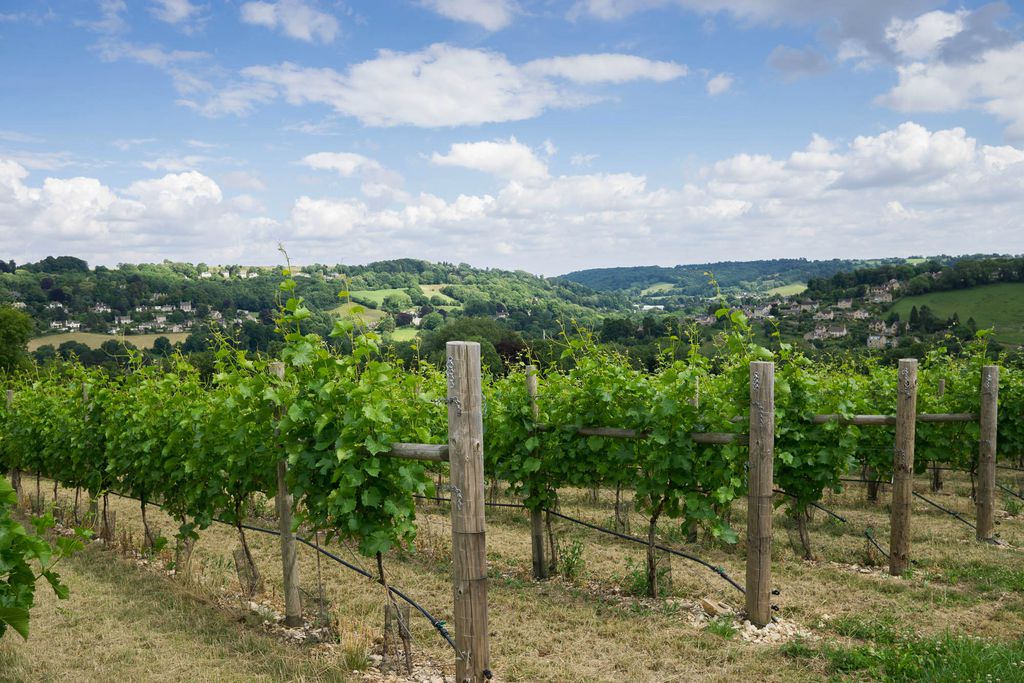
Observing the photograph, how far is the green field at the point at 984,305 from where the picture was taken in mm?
53556

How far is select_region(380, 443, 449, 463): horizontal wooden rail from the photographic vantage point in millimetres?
4238

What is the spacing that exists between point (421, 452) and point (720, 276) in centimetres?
14603

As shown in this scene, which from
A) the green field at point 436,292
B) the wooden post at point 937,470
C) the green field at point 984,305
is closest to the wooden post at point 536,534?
the wooden post at point 937,470

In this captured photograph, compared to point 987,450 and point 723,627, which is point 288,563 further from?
point 987,450

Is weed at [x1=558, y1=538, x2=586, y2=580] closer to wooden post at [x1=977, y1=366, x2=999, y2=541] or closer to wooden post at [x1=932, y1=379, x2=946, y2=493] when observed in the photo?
wooden post at [x1=977, y1=366, x2=999, y2=541]

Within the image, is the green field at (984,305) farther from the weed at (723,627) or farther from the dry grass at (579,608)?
the weed at (723,627)

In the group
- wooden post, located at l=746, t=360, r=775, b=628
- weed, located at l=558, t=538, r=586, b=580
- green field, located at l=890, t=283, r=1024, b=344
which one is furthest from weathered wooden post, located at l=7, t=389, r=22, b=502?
green field, located at l=890, t=283, r=1024, b=344

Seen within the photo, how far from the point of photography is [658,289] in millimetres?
133000

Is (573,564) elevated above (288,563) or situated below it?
below

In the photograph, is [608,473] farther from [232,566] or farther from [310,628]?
[232,566]

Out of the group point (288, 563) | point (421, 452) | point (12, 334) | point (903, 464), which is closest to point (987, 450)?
point (903, 464)

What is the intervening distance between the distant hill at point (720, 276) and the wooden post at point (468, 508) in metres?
122

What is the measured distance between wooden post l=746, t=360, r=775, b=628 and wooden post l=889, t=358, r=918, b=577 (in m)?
2.26

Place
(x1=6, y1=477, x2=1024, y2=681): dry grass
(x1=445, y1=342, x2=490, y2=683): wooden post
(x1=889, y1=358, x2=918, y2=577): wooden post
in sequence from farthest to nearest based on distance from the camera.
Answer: (x1=889, y1=358, x2=918, y2=577): wooden post → (x1=6, y1=477, x2=1024, y2=681): dry grass → (x1=445, y1=342, x2=490, y2=683): wooden post
